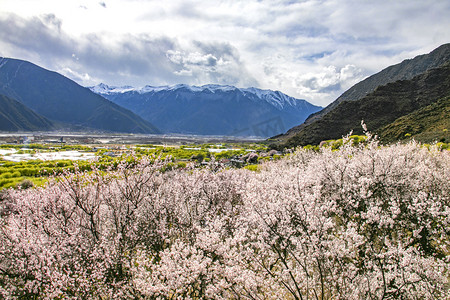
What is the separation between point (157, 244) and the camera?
14383mm

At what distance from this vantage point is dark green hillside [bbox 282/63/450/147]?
78.0 meters

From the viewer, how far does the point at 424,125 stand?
54.8m

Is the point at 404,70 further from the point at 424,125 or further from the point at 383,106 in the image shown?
the point at 424,125

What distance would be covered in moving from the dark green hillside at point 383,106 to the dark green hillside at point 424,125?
466 inches

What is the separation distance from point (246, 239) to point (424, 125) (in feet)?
202

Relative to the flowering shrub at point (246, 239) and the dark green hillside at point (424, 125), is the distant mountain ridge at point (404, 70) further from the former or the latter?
the flowering shrub at point (246, 239)

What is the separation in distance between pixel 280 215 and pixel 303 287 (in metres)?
2.90

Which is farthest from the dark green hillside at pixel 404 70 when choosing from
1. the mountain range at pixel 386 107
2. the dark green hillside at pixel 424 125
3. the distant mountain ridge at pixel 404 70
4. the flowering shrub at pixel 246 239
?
the flowering shrub at pixel 246 239

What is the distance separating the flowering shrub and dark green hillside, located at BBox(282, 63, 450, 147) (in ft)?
215

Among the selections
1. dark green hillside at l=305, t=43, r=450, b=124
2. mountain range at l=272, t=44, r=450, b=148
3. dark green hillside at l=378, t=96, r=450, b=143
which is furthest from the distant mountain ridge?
dark green hillside at l=378, t=96, r=450, b=143

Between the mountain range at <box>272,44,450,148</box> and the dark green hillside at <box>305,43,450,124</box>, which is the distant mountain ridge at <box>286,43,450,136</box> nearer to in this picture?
the dark green hillside at <box>305,43,450,124</box>

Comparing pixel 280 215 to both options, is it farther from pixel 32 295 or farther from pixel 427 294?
pixel 32 295

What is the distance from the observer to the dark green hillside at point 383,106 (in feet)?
256

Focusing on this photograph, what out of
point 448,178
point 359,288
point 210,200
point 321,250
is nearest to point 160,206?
point 210,200
